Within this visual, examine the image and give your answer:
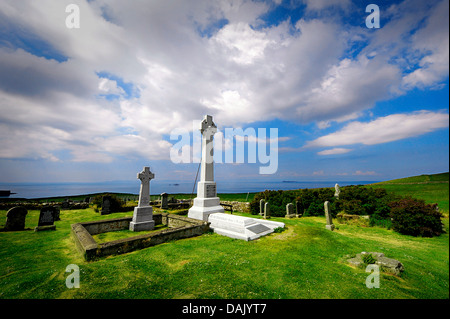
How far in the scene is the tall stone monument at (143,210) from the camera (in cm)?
914

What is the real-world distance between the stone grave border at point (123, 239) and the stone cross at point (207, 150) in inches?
102

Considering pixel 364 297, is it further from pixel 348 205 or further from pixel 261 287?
pixel 348 205

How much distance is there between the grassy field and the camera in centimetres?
345

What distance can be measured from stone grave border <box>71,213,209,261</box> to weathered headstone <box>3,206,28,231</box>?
4.74 metres

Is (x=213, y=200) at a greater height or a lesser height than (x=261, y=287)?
greater

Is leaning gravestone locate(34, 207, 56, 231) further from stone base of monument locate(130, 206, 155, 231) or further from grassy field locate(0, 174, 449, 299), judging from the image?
stone base of monument locate(130, 206, 155, 231)

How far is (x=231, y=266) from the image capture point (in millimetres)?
4586

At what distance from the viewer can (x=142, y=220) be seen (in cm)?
933

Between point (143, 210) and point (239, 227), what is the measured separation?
5.47 metres

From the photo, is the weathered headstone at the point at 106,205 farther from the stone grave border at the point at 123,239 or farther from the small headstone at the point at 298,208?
the small headstone at the point at 298,208

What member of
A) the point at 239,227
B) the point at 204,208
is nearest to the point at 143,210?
the point at 204,208

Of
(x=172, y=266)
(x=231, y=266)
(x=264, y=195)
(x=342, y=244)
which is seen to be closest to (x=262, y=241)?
(x=231, y=266)
